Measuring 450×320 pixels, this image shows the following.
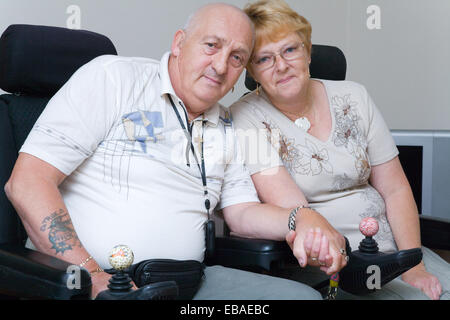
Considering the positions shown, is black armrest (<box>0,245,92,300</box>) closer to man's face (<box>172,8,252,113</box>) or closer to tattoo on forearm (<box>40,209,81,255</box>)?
tattoo on forearm (<box>40,209,81,255</box>)

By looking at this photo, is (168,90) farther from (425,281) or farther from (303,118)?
(425,281)

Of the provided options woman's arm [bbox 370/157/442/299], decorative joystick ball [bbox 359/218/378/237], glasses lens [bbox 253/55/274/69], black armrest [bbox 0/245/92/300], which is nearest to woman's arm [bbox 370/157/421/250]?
woman's arm [bbox 370/157/442/299]

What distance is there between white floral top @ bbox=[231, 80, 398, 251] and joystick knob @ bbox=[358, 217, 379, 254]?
0.28 metres

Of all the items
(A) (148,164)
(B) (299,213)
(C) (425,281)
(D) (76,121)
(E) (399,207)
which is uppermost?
(D) (76,121)

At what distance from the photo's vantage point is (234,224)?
5.03 ft

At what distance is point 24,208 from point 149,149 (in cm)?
36

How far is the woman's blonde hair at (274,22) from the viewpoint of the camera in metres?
1.58

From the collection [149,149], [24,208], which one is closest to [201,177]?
[149,149]

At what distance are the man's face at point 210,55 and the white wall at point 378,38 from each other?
2.77 ft

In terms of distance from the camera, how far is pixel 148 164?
1.34m

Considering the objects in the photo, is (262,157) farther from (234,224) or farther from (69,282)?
(69,282)

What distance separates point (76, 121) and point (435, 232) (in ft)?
4.01

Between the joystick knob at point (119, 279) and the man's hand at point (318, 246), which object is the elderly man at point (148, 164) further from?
the joystick knob at point (119, 279)

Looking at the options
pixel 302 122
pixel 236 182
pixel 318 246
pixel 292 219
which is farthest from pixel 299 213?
pixel 302 122
